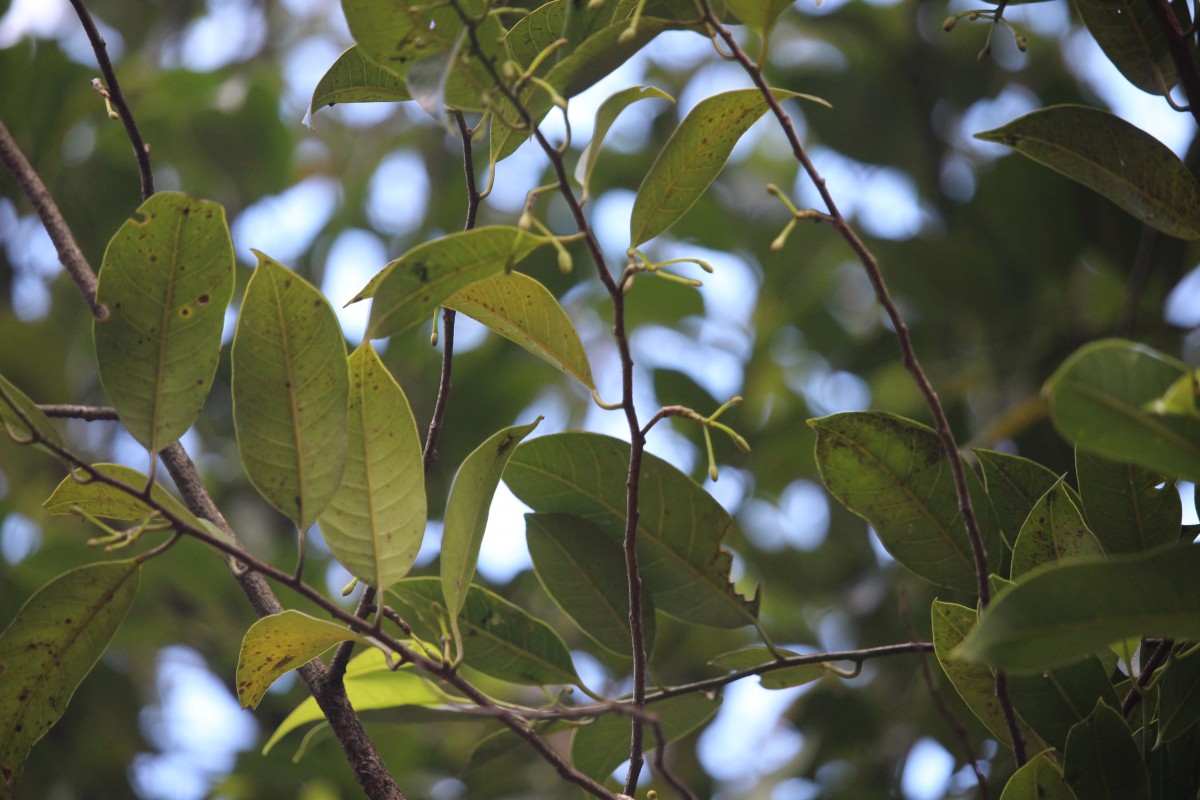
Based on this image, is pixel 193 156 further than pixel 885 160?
Yes

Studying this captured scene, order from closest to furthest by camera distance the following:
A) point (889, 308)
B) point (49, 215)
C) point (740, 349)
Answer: point (889, 308)
point (49, 215)
point (740, 349)

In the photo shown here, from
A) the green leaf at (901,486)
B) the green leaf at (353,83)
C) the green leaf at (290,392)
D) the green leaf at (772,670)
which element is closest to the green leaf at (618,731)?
the green leaf at (772,670)

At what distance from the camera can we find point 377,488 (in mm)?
467

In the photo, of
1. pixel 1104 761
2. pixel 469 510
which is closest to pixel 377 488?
pixel 469 510

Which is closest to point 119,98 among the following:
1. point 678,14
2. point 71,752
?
point 678,14

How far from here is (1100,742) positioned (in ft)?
1.52

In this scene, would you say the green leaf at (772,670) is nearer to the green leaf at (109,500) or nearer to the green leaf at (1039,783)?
the green leaf at (1039,783)

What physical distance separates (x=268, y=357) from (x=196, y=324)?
4cm

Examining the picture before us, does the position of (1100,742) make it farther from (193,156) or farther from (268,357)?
(193,156)

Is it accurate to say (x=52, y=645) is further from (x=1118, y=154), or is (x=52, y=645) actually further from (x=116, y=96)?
(x=1118, y=154)

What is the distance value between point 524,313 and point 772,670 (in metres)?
0.27

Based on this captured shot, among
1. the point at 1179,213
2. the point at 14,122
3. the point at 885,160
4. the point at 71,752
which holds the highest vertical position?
the point at 14,122

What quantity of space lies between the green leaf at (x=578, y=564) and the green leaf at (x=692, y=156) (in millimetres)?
208

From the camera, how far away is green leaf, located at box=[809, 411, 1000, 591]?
533mm
